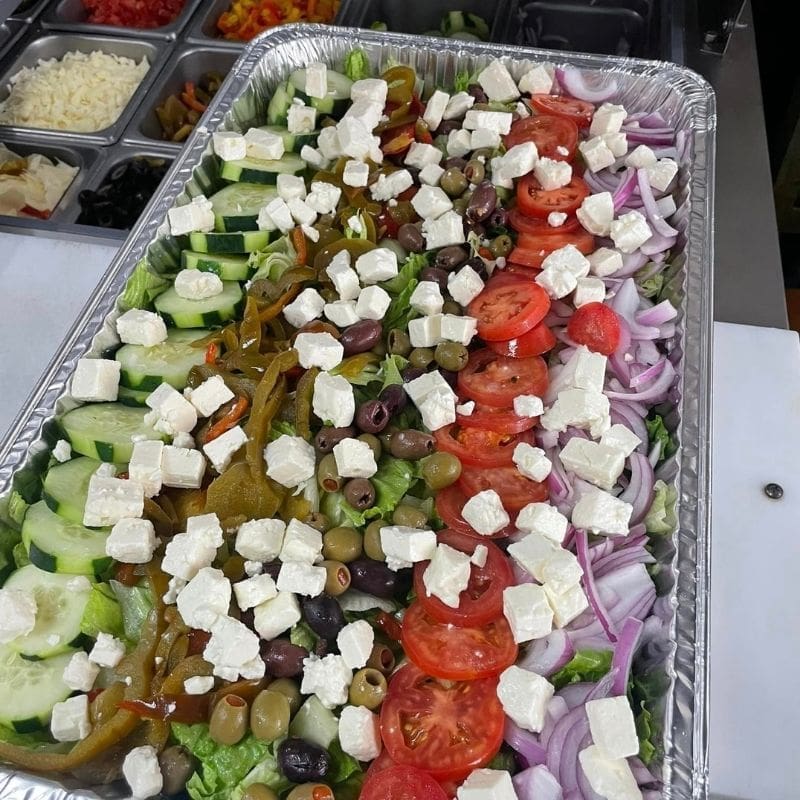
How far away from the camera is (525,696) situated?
1500 millimetres

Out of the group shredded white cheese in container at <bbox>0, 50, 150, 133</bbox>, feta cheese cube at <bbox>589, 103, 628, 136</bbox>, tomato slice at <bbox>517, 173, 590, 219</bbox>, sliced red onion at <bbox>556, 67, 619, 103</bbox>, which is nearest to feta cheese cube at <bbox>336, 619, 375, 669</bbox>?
tomato slice at <bbox>517, 173, 590, 219</bbox>

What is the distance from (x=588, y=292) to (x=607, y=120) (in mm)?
802

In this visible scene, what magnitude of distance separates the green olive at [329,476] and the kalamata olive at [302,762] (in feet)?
1.93

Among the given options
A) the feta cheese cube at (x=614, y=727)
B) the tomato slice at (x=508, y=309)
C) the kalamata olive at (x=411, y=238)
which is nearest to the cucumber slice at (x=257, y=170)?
Result: the kalamata olive at (x=411, y=238)

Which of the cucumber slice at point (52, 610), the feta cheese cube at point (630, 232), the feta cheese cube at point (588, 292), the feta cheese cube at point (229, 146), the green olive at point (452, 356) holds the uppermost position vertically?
the feta cheese cube at point (229, 146)

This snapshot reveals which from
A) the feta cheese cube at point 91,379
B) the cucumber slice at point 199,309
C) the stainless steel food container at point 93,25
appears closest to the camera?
the feta cheese cube at point 91,379

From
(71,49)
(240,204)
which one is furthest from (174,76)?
(240,204)

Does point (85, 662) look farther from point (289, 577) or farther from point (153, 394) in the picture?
point (153, 394)

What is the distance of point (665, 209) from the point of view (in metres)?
2.48

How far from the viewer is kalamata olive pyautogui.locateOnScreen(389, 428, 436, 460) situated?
1913mm

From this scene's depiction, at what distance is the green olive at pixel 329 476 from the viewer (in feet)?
6.14

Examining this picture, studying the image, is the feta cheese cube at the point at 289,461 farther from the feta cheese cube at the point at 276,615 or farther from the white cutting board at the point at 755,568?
the white cutting board at the point at 755,568

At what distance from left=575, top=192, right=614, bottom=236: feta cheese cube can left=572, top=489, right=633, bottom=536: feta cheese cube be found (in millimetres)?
977

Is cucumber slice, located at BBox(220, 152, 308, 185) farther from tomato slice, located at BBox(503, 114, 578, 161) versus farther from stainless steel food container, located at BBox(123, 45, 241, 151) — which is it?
tomato slice, located at BBox(503, 114, 578, 161)
